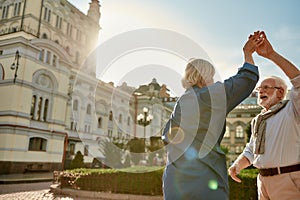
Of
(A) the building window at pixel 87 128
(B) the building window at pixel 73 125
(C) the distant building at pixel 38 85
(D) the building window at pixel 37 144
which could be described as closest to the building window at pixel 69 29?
(C) the distant building at pixel 38 85

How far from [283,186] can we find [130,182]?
26.3ft

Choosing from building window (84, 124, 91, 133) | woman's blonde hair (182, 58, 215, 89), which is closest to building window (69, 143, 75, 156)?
building window (84, 124, 91, 133)

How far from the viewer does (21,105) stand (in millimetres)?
20609

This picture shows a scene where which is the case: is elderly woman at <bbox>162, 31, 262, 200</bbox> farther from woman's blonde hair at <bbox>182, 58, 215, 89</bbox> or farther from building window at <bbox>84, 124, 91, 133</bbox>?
building window at <bbox>84, 124, 91, 133</bbox>

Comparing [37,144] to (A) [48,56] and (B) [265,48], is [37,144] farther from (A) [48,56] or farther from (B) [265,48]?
(B) [265,48]

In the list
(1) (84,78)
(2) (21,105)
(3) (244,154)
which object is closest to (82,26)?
(1) (84,78)

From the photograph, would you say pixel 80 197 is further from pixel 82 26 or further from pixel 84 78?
pixel 82 26

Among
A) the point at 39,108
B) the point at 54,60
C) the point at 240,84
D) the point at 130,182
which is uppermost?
the point at 54,60

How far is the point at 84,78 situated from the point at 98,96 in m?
3.14

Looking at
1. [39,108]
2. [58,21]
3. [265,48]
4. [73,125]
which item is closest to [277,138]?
[265,48]

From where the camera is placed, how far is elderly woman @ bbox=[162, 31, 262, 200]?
1.74 metres

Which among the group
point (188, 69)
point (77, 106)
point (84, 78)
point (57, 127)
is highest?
point (84, 78)

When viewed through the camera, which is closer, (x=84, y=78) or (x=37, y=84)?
(x=37, y=84)

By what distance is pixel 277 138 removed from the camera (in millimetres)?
2592
